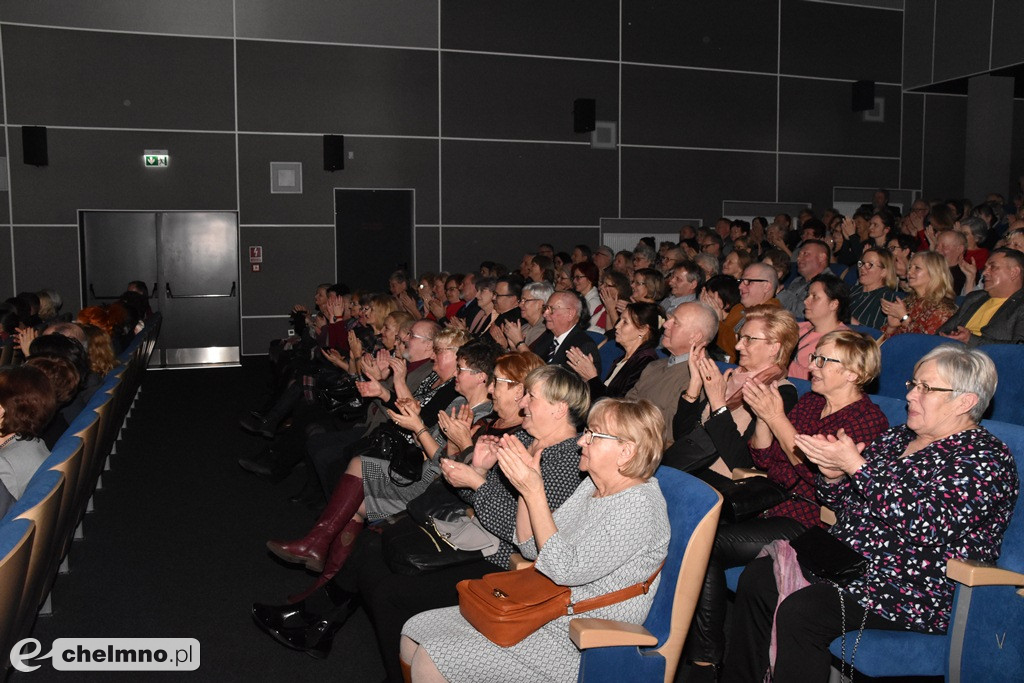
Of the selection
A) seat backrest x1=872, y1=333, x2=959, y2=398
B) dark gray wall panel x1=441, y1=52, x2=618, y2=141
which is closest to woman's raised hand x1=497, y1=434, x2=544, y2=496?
seat backrest x1=872, y1=333, x2=959, y2=398

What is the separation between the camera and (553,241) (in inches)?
485

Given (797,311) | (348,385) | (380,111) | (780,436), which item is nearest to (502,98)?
(380,111)

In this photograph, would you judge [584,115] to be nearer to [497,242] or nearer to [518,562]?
[497,242]

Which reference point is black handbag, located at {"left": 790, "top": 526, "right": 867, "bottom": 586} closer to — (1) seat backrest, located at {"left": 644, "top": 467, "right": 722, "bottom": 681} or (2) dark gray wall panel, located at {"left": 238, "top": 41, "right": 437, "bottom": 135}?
(1) seat backrest, located at {"left": 644, "top": 467, "right": 722, "bottom": 681}

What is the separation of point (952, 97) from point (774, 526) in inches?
511

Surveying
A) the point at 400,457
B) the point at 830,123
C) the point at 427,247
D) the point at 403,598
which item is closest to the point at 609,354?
the point at 400,457

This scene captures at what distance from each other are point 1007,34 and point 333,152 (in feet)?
27.3

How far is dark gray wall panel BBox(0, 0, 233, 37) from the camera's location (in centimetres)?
1027

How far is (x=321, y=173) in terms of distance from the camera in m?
11.4

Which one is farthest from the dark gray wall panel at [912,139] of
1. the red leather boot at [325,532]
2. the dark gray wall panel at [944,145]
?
the red leather boot at [325,532]

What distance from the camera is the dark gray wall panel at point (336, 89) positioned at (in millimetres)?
11102

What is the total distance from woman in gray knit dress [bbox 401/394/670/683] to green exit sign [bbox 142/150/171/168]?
968 cm

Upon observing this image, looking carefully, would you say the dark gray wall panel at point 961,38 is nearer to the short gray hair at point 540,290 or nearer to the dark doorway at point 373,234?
the dark doorway at point 373,234

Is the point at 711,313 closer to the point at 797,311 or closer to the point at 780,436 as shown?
the point at 780,436
